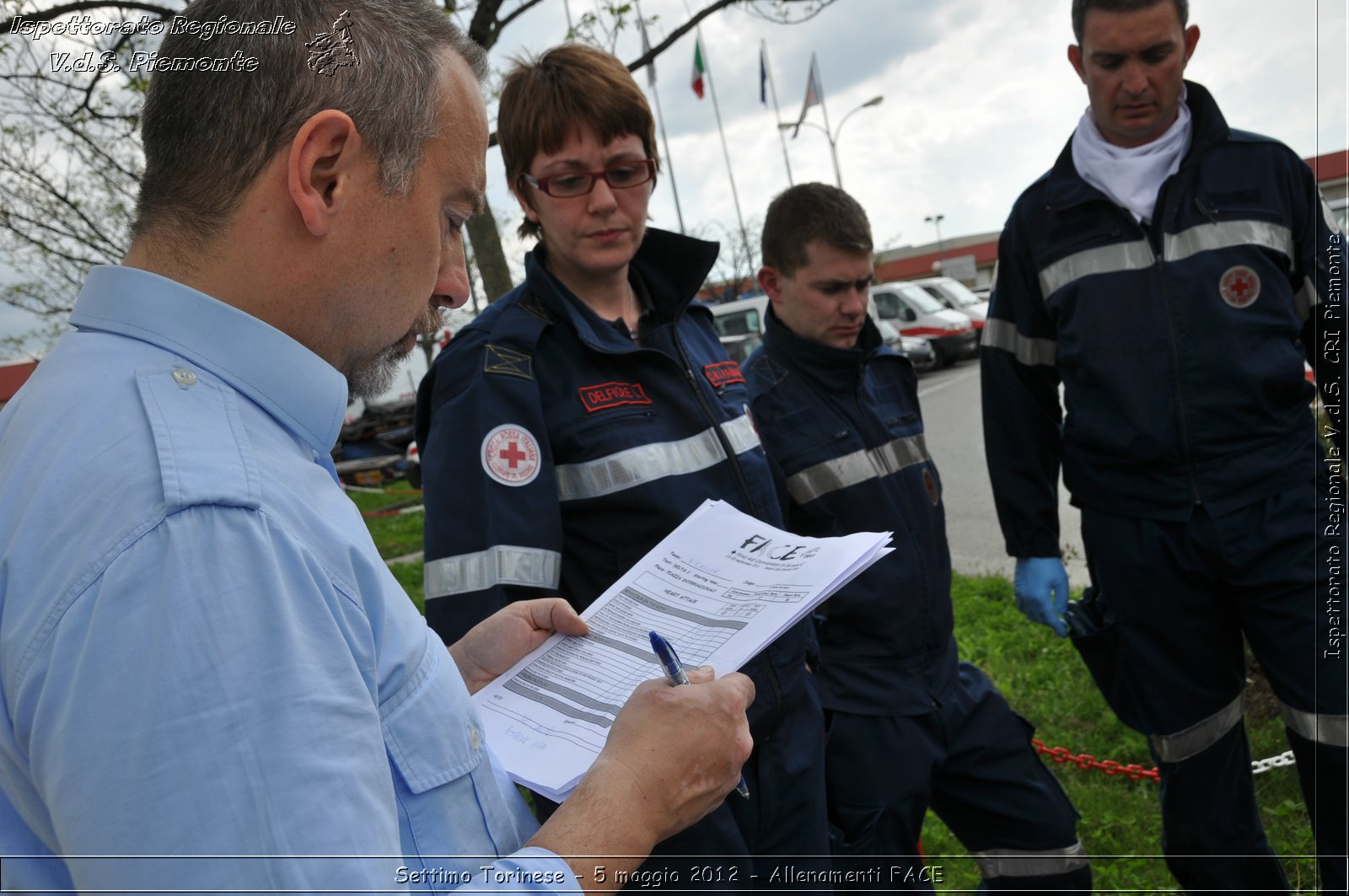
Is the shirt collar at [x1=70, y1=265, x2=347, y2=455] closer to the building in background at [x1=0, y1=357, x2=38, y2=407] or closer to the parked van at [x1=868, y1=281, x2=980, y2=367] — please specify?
the building in background at [x1=0, y1=357, x2=38, y2=407]

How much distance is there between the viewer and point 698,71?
16844mm

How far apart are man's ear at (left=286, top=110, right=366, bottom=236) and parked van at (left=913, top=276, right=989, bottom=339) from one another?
63.7ft

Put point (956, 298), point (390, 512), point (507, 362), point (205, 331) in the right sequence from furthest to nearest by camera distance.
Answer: point (956, 298) < point (390, 512) < point (507, 362) < point (205, 331)

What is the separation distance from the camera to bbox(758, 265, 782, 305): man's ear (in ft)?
9.75

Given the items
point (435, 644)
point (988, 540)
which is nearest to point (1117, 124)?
point (435, 644)

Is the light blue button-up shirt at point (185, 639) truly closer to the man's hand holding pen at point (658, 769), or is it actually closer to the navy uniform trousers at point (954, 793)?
the man's hand holding pen at point (658, 769)

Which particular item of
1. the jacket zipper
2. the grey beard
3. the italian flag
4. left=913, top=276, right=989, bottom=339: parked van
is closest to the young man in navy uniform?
the jacket zipper

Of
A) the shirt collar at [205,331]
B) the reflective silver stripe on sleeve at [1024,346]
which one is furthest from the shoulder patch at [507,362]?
the reflective silver stripe on sleeve at [1024,346]

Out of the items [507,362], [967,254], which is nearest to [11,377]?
[507,362]

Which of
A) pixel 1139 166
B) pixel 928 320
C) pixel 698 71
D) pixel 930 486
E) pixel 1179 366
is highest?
pixel 698 71

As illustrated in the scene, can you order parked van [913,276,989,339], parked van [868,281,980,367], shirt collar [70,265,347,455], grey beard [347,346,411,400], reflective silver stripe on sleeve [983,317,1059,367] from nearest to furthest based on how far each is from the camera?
shirt collar [70,265,347,455]
grey beard [347,346,411,400]
reflective silver stripe on sleeve [983,317,1059,367]
parked van [868,281,980,367]
parked van [913,276,989,339]

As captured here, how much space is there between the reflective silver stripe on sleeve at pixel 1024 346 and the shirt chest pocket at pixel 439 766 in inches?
89.7

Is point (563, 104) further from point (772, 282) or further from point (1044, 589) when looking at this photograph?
point (1044, 589)

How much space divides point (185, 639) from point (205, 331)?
322 millimetres
